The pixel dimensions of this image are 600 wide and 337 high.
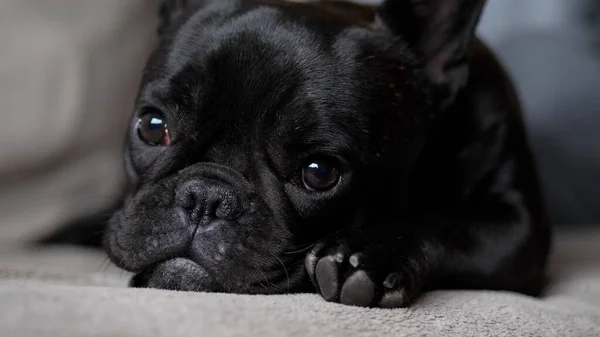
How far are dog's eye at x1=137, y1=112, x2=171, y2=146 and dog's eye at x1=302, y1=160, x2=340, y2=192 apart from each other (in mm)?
304

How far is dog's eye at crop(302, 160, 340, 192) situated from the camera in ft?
4.87

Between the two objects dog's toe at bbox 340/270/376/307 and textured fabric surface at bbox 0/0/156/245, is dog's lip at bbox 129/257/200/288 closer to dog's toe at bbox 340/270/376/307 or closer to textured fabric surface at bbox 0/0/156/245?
dog's toe at bbox 340/270/376/307

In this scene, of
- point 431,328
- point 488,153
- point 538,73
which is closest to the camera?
point 431,328

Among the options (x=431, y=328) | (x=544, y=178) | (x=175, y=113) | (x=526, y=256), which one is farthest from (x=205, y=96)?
(x=544, y=178)

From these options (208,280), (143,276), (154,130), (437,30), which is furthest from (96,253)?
(437,30)

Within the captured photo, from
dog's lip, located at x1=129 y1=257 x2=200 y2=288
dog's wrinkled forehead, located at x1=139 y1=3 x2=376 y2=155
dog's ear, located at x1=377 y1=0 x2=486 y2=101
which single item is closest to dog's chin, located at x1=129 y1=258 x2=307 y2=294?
dog's lip, located at x1=129 y1=257 x2=200 y2=288

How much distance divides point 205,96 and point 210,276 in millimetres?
357

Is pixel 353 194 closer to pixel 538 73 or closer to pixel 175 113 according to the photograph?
pixel 175 113

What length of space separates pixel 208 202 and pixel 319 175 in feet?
0.78

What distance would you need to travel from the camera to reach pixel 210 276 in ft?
4.35

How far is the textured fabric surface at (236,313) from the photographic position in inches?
35.9

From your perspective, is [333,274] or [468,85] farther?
[468,85]

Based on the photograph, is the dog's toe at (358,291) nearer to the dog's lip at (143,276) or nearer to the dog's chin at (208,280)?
the dog's chin at (208,280)

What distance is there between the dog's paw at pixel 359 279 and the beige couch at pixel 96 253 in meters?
0.04
